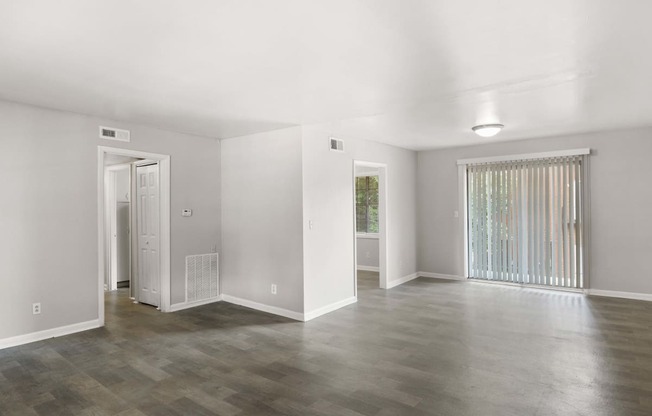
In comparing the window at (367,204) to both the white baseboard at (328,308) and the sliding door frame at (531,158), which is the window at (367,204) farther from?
the white baseboard at (328,308)

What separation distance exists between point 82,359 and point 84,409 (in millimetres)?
1020

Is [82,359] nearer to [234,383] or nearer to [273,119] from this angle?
[234,383]

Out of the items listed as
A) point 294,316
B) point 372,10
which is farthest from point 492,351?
point 372,10

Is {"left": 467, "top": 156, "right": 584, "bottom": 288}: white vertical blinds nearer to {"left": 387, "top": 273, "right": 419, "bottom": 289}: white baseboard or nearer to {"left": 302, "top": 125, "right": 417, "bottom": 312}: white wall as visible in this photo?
{"left": 387, "top": 273, "right": 419, "bottom": 289}: white baseboard

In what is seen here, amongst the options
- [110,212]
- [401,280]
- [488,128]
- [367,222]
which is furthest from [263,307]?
[367,222]

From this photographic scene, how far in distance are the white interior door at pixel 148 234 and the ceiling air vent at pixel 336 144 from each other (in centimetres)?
243

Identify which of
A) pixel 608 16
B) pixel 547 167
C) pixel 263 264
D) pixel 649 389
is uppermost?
pixel 608 16

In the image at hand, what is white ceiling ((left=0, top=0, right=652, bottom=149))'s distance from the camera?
6.88ft

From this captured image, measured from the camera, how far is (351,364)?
3.41m

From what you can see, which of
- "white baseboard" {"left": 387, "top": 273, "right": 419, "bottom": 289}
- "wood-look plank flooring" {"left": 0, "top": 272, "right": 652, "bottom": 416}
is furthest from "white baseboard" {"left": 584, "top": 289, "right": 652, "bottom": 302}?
"white baseboard" {"left": 387, "top": 273, "right": 419, "bottom": 289}

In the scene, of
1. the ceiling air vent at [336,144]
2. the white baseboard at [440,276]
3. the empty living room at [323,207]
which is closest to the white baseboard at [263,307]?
the empty living room at [323,207]

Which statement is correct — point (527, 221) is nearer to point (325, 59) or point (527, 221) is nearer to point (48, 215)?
point (325, 59)

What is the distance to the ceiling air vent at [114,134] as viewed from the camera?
4.48m

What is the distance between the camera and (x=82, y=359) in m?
3.53
